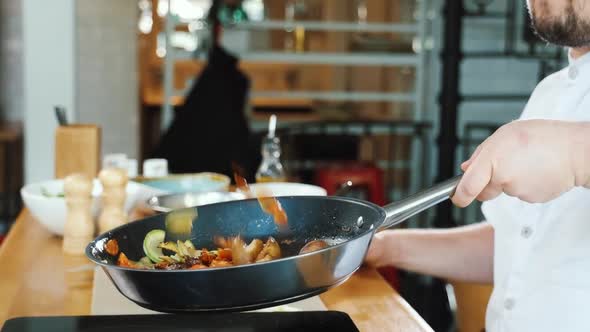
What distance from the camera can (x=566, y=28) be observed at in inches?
50.6

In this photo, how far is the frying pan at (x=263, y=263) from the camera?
0.85 m

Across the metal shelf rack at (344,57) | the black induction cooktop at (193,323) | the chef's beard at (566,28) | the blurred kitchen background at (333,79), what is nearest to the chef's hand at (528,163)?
the black induction cooktop at (193,323)

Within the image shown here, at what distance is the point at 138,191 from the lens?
179 centimetres

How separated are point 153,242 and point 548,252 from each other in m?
0.67

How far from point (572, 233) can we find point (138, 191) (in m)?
0.88

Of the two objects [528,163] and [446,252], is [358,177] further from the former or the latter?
[528,163]

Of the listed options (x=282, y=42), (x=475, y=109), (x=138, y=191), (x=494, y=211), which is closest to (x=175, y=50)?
(x=282, y=42)

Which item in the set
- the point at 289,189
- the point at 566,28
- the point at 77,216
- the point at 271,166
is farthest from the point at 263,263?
the point at 271,166

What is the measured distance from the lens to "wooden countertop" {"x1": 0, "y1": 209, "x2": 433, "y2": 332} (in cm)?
119

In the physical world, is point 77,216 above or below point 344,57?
below

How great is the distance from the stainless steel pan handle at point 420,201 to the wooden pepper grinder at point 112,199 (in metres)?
0.81

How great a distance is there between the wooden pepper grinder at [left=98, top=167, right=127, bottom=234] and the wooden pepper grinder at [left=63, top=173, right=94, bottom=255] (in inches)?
1.4

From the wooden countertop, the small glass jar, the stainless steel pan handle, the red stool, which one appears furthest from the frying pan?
the red stool

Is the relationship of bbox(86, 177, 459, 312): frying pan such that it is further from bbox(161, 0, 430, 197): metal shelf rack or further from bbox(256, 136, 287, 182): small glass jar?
bbox(161, 0, 430, 197): metal shelf rack
